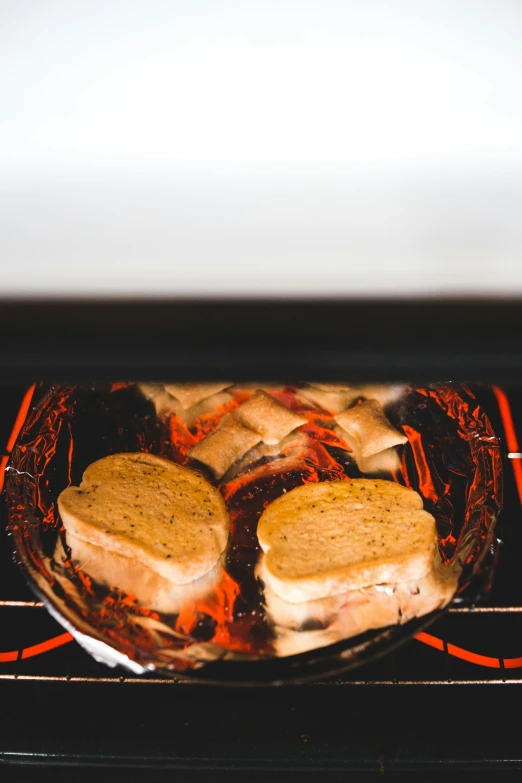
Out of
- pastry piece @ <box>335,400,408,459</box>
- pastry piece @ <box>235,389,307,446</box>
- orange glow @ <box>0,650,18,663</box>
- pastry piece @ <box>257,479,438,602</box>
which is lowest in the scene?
orange glow @ <box>0,650,18,663</box>

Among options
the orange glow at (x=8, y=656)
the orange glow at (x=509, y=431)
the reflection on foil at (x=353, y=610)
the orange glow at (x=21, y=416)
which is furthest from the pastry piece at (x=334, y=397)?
the orange glow at (x=8, y=656)

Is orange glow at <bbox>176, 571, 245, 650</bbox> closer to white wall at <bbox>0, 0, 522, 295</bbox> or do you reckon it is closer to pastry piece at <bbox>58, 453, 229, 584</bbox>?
pastry piece at <bbox>58, 453, 229, 584</bbox>

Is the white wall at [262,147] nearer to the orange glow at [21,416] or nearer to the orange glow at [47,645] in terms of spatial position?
the orange glow at [47,645]

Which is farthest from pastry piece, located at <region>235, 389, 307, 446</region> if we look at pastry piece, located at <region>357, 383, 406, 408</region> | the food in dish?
pastry piece, located at <region>357, 383, 406, 408</region>

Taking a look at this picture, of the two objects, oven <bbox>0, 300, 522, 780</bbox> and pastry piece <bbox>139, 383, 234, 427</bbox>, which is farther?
pastry piece <bbox>139, 383, 234, 427</bbox>

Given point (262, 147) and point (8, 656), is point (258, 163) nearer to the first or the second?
point (262, 147)

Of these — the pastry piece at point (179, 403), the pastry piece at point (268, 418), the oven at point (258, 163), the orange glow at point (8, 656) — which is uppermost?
the oven at point (258, 163)

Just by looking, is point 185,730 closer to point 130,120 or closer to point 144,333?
point 144,333
